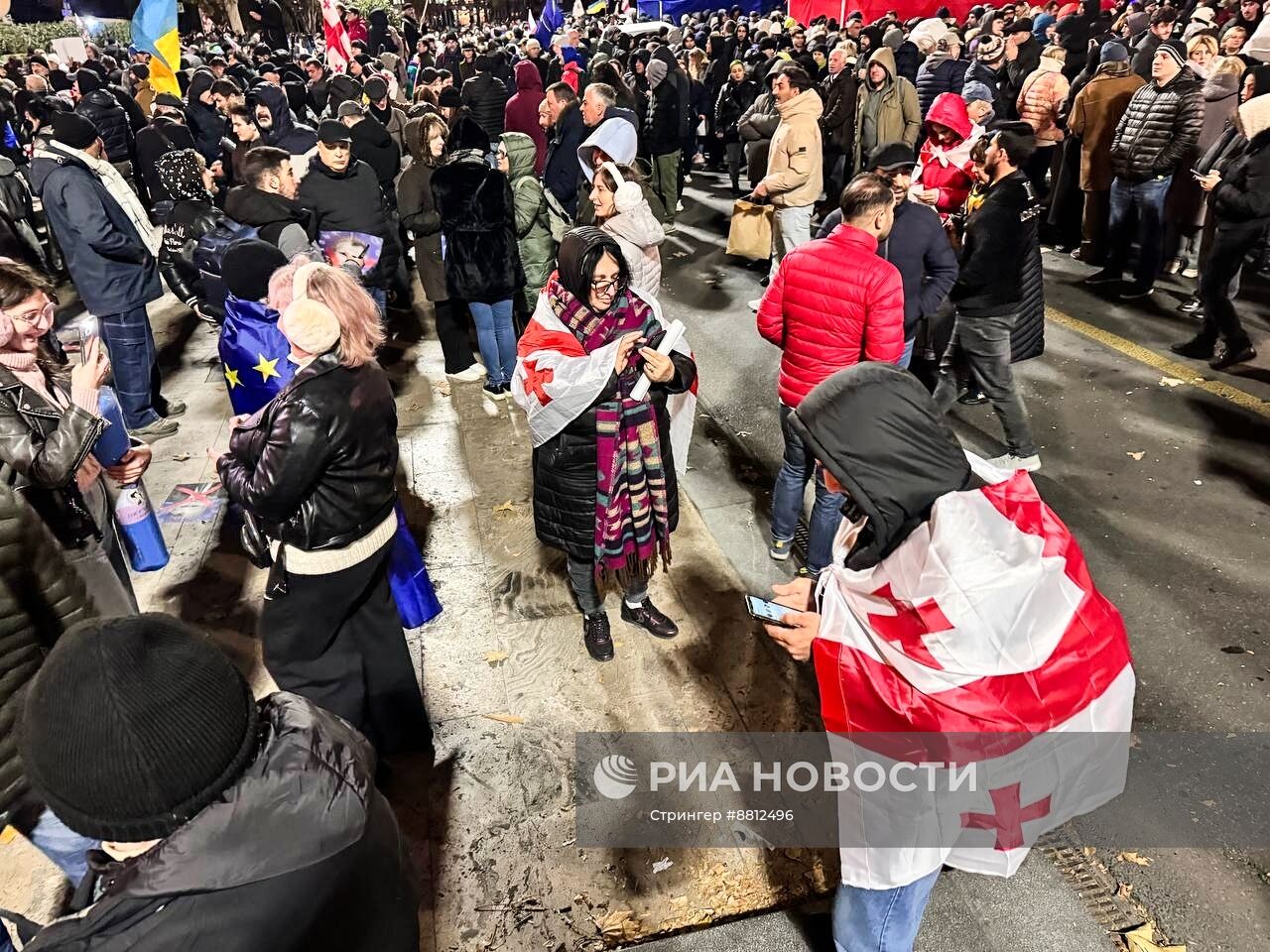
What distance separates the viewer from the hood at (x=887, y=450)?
80.4 inches

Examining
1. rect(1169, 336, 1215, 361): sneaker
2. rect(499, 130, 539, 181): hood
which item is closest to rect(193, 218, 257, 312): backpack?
rect(499, 130, 539, 181): hood

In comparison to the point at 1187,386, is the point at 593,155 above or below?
above

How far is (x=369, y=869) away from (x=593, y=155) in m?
5.28

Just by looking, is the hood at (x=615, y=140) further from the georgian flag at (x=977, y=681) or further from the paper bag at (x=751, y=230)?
the georgian flag at (x=977, y=681)

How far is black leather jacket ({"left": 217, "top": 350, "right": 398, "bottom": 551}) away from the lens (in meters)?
2.68

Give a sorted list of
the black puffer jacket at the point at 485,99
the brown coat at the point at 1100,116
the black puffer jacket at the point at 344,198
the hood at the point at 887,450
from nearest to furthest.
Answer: the hood at the point at 887,450 → the black puffer jacket at the point at 344,198 → the brown coat at the point at 1100,116 → the black puffer jacket at the point at 485,99

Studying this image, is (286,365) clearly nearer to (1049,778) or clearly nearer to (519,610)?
(519,610)

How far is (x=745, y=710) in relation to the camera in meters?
3.74

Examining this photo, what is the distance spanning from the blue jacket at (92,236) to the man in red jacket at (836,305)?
4447 mm

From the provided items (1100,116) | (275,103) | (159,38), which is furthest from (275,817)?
(159,38)

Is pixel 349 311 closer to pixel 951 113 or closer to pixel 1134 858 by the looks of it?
pixel 1134 858

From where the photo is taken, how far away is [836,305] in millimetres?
3959

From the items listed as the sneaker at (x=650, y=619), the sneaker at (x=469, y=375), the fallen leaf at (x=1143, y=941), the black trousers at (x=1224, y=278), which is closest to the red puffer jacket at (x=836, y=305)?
the sneaker at (x=650, y=619)

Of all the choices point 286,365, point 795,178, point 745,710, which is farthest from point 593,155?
point 745,710
